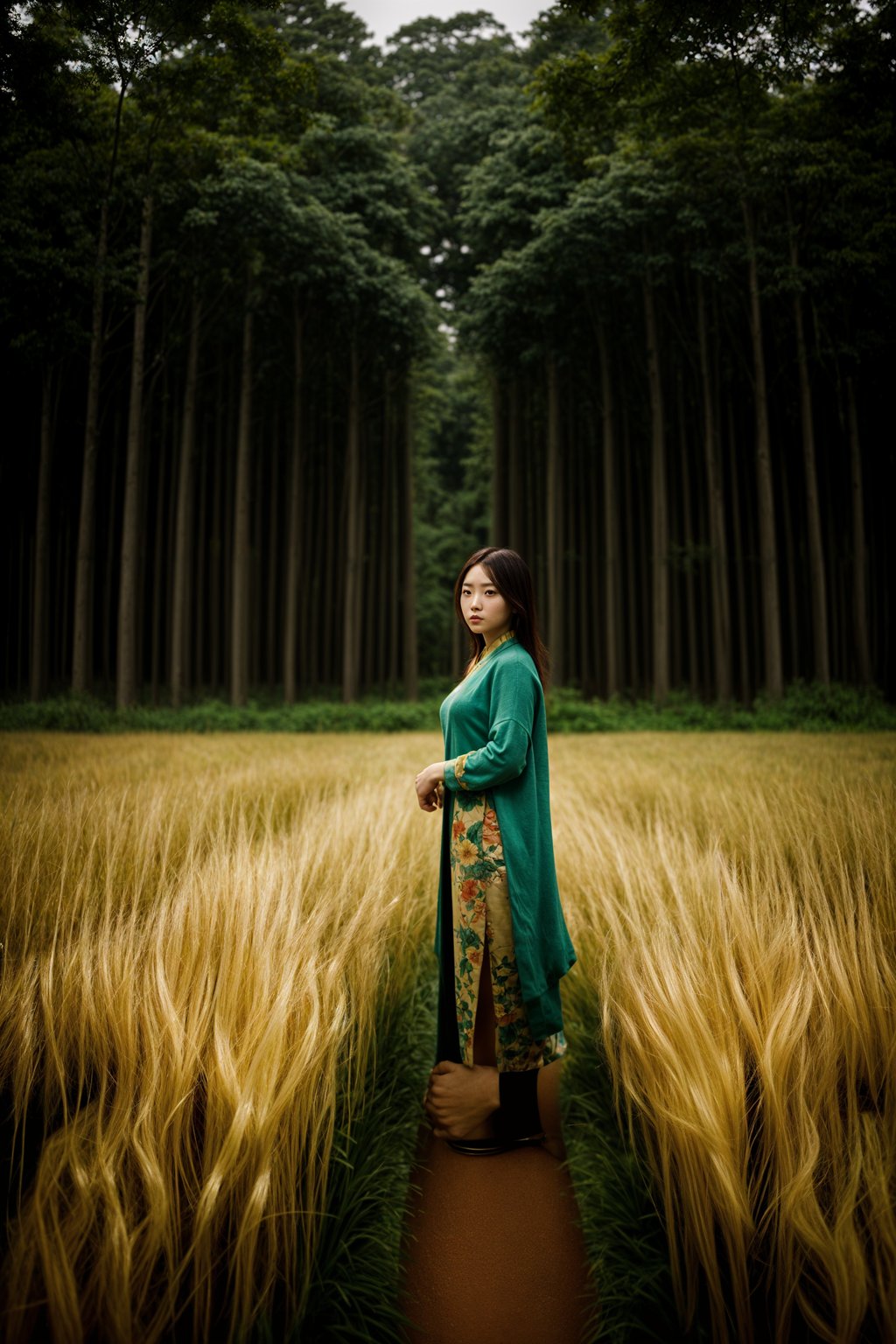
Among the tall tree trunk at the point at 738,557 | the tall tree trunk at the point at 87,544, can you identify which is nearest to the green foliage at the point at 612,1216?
the tall tree trunk at the point at 87,544

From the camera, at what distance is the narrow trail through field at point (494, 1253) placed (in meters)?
1.15

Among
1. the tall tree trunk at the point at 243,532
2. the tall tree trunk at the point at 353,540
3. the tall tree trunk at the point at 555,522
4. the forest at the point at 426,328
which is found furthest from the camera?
the tall tree trunk at the point at 353,540

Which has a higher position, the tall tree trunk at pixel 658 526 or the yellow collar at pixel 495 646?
the tall tree trunk at pixel 658 526

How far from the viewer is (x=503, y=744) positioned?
56.8 inches

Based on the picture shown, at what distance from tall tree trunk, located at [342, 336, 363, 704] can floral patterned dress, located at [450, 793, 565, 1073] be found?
40.2 ft

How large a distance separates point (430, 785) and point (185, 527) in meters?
12.1

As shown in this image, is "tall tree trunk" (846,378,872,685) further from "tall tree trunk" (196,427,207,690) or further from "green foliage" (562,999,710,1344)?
"tall tree trunk" (196,427,207,690)

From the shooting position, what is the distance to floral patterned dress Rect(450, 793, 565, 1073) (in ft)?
5.05

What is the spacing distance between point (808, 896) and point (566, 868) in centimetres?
116

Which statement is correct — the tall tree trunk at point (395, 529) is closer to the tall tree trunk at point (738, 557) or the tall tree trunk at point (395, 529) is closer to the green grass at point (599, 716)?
the green grass at point (599, 716)

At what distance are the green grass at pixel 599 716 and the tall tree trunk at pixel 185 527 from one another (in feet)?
2.82

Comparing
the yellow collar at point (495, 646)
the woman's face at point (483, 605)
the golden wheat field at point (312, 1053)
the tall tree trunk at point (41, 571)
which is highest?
the tall tree trunk at point (41, 571)

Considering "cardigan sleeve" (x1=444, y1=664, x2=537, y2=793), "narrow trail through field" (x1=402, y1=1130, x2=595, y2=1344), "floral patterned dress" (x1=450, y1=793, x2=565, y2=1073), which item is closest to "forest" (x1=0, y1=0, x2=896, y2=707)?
"cardigan sleeve" (x1=444, y1=664, x2=537, y2=793)

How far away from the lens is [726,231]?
1170cm
